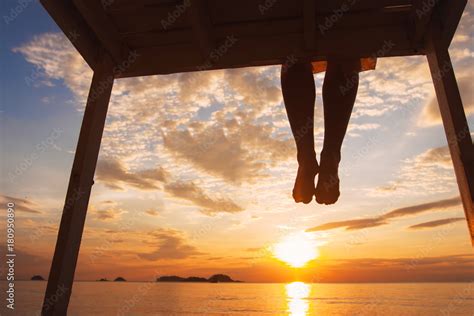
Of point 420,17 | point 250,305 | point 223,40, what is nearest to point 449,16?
point 420,17

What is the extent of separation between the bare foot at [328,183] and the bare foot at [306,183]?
0.05m

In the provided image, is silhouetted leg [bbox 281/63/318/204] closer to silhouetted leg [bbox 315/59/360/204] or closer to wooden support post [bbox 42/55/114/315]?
silhouetted leg [bbox 315/59/360/204]

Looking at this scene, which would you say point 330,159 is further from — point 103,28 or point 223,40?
point 103,28

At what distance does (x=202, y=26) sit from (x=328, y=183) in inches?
55.2

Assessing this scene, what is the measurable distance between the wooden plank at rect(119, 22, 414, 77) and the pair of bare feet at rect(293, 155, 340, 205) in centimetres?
78

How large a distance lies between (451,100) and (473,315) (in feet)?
230

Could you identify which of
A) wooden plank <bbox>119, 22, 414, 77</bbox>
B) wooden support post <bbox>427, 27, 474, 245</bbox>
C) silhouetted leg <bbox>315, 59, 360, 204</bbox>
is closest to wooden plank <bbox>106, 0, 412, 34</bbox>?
wooden plank <bbox>119, 22, 414, 77</bbox>

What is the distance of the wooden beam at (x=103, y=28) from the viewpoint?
236 centimetres

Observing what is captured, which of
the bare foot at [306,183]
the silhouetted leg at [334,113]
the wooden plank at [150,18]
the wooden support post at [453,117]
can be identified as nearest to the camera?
the wooden support post at [453,117]

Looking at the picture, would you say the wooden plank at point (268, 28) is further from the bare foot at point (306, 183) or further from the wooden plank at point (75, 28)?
the bare foot at point (306, 183)

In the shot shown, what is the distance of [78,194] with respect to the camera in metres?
2.33

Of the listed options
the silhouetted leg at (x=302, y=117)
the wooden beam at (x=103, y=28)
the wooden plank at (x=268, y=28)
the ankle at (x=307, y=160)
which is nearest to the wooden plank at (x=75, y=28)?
the wooden beam at (x=103, y=28)

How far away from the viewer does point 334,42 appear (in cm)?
251

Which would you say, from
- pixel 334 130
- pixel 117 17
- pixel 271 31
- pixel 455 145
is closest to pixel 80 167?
pixel 117 17
